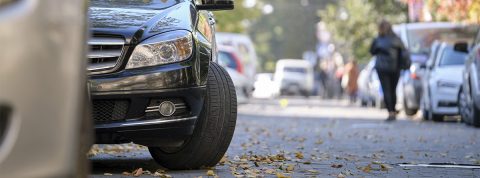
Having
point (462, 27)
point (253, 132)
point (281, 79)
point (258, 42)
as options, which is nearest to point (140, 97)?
point (253, 132)

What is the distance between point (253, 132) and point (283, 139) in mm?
2063

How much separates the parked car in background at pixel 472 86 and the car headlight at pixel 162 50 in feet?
30.3

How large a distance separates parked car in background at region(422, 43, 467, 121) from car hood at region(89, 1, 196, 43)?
1310cm

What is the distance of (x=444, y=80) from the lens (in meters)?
20.6

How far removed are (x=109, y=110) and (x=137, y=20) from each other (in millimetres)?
649

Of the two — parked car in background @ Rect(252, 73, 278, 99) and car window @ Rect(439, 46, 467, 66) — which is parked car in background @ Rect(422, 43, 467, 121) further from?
parked car in background @ Rect(252, 73, 278, 99)

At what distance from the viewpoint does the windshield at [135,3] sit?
8008 mm

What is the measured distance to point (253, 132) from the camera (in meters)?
15.6

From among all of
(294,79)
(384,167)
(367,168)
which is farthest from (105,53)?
(294,79)

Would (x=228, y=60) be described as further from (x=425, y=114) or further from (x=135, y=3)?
(x=135, y=3)

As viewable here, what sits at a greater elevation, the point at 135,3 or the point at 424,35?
the point at 135,3

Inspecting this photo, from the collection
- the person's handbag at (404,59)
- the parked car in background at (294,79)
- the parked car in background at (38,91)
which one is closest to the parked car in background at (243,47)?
the person's handbag at (404,59)

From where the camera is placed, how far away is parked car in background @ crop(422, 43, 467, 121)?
20562 mm

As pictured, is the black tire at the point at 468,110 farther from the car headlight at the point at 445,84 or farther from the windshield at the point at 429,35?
the windshield at the point at 429,35
